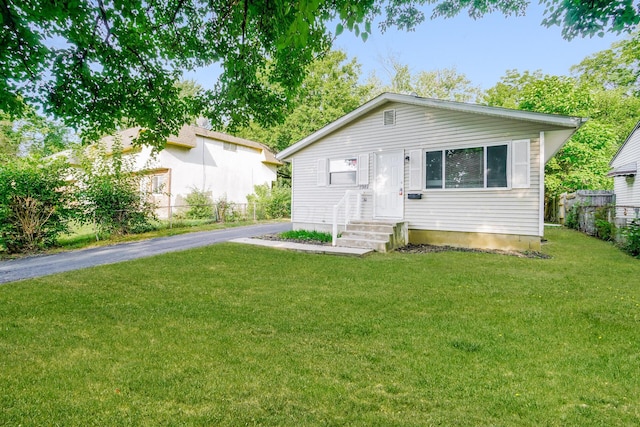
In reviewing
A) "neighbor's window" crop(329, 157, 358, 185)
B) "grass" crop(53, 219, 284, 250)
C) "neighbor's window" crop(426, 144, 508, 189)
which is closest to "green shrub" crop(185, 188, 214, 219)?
"grass" crop(53, 219, 284, 250)

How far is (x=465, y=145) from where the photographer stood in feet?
28.0

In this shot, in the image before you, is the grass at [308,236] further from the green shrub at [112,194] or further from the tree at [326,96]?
the tree at [326,96]

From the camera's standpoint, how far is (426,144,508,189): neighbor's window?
820 centimetres

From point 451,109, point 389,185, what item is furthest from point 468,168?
point 389,185

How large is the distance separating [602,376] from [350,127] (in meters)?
8.94

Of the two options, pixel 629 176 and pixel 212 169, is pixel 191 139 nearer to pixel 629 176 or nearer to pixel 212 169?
pixel 212 169

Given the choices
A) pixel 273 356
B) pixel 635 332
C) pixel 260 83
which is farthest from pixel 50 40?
pixel 635 332

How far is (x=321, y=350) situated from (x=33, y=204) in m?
9.64

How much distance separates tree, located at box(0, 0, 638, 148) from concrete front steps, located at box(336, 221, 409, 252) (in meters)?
4.10

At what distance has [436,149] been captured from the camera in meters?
8.94

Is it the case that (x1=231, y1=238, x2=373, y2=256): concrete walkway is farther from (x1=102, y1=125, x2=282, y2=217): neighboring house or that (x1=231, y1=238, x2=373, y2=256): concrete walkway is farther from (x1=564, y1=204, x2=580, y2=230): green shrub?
(x1=564, y1=204, x2=580, y2=230): green shrub

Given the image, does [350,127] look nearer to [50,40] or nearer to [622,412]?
[50,40]

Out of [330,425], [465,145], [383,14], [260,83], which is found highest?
[383,14]

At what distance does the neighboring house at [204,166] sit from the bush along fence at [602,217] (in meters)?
17.0
